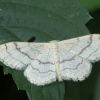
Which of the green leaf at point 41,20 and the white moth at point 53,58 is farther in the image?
the green leaf at point 41,20

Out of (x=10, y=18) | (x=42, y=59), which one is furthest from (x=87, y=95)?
(x=10, y=18)

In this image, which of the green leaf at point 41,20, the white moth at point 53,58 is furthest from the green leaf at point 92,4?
the white moth at point 53,58

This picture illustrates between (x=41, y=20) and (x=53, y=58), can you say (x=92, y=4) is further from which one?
(x=53, y=58)

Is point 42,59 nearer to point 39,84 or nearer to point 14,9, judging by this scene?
point 39,84

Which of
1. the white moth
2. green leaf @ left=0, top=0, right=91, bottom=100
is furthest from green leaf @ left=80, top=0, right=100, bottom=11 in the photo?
the white moth

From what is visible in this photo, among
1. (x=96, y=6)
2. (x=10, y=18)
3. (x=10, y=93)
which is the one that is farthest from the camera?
(x=96, y=6)

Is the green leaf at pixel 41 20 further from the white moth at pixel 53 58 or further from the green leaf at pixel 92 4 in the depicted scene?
the green leaf at pixel 92 4

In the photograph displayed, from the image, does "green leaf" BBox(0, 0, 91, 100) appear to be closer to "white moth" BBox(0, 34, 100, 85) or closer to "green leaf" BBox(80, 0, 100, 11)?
"white moth" BBox(0, 34, 100, 85)

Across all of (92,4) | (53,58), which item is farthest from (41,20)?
(92,4)
